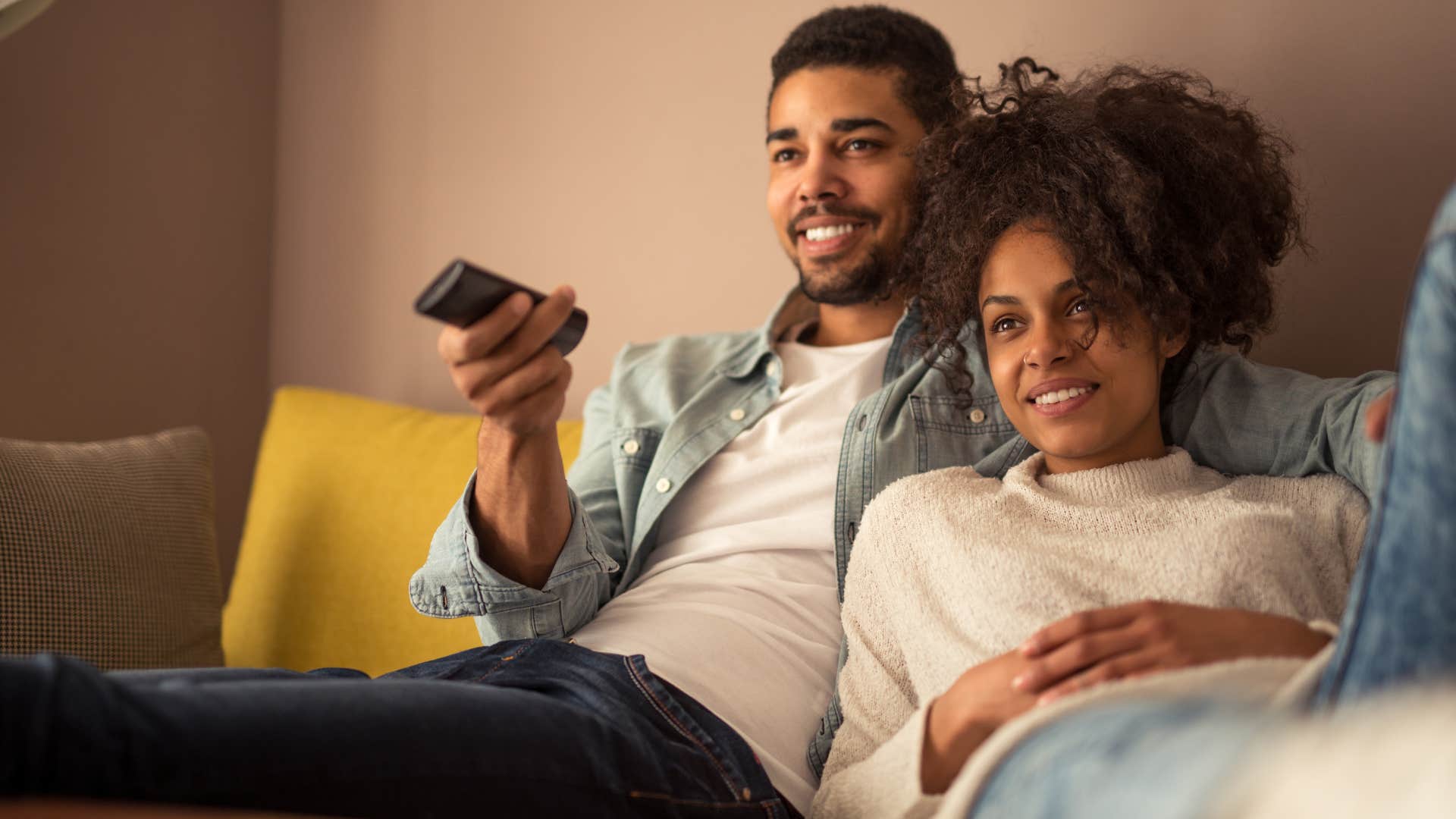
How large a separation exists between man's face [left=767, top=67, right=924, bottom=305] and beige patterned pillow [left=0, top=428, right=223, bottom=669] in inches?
40.5

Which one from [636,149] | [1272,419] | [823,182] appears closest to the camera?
[1272,419]

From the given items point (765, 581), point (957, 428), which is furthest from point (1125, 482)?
point (765, 581)

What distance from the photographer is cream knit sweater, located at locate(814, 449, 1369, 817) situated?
101cm

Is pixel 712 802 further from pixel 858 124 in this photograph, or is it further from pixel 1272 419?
pixel 858 124

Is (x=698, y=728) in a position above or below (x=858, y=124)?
below

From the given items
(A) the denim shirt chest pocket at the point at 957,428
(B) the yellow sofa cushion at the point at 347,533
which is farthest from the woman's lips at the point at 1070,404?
(B) the yellow sofa cushion at the point at 347,533

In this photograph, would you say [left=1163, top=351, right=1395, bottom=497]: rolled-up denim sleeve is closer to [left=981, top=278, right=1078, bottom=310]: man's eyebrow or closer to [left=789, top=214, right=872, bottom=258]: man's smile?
[left=981, top=278, right=1078, bottom=310]: man's eyebrow

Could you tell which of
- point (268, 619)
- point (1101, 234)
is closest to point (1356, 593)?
point (1101, 234)

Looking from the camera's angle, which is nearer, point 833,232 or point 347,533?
point 833,232

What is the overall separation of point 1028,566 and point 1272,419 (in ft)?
1.10

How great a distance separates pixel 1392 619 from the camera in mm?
616

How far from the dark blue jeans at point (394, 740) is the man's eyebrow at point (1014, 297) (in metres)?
0.52

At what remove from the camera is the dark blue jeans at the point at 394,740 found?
2.37 feet

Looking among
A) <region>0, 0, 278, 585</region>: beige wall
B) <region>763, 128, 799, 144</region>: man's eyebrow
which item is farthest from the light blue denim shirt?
<region>0, 0, 278, 585</region>: beige wall
